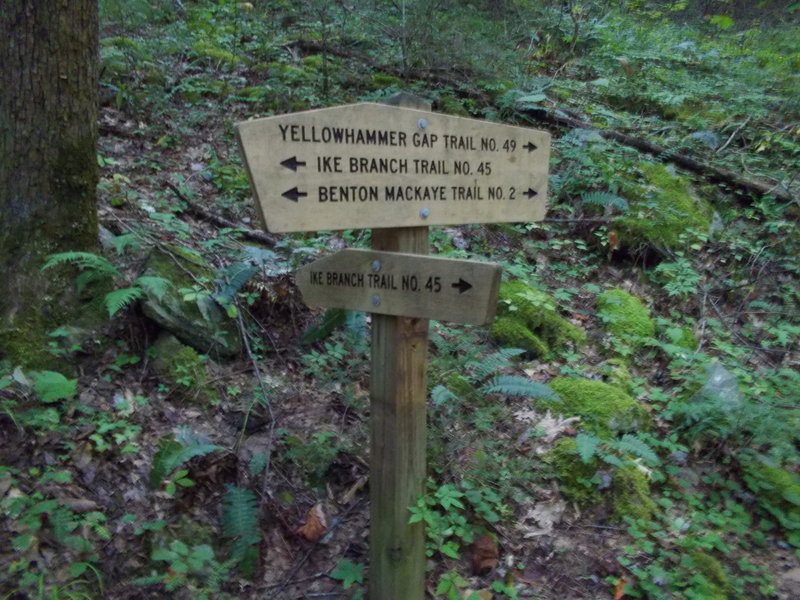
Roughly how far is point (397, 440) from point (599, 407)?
2138 mm

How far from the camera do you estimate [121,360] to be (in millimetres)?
3373

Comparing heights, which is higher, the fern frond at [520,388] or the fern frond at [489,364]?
the fern frond at [489,364]

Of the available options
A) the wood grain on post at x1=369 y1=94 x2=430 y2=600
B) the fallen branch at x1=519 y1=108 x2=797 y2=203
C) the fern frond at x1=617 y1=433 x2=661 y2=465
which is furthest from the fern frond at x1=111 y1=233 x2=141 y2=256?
the fallen branch at x1=519 y1=108 x2=797 y2=203

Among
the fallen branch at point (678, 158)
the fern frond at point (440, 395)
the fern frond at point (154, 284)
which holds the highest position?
the fallen branch at point (678, 158)

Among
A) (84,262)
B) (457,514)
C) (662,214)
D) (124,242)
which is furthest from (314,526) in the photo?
(662,214)

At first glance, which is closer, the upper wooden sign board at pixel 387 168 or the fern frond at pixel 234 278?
the upper wooden sign board at pixel 387 168

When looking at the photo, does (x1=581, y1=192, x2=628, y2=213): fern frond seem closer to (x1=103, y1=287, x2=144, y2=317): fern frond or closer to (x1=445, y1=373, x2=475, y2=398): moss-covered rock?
(x1=445, y1=373, x2=475, y2=398): moss-covered rock

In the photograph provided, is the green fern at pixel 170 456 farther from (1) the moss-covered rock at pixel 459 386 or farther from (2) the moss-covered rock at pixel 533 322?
(2) the moss-covered rock at pixel 533 322

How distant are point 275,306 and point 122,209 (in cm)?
161

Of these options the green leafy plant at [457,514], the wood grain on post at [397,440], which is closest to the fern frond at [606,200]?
the green leafy plant at [457,514]

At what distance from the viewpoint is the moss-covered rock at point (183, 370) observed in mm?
3373

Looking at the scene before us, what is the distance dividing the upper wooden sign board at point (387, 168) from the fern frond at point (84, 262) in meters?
2.06

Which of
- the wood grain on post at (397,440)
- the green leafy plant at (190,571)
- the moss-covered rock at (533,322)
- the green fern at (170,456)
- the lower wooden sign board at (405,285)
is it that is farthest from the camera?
the moss-covered rock at (533,322)

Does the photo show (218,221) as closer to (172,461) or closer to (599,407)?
(172,461)
